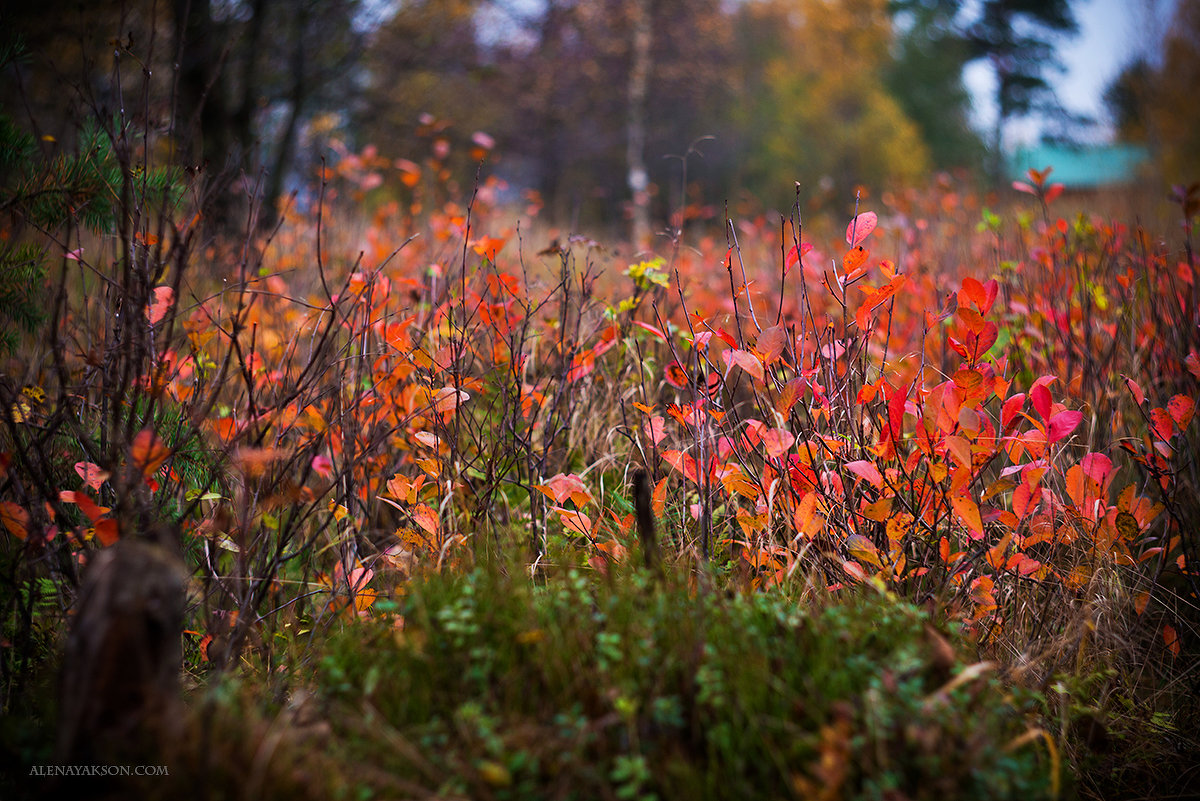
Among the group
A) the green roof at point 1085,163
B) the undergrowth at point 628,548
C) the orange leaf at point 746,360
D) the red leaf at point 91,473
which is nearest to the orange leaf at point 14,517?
the undergrowth at point 628,548

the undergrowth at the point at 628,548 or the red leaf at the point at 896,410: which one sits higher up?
the red leaf at the point at 896,410

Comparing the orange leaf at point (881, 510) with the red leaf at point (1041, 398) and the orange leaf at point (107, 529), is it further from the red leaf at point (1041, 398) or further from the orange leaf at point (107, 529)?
the orange leaf at point (107, 529)

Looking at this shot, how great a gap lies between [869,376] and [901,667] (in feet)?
6.37

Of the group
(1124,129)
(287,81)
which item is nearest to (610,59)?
(287,81)

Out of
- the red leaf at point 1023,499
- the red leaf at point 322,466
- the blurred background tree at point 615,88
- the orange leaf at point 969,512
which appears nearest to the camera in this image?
the orange leaf at point 969,512

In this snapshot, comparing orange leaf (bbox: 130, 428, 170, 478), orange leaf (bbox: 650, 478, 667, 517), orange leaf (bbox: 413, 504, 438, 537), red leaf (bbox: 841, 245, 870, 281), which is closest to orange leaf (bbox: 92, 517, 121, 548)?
orange leaf (bbox: 130, 428, 170, 478)

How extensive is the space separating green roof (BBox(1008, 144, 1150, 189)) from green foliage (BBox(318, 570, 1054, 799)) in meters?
2.62

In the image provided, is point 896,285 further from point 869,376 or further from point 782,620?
point 869,376

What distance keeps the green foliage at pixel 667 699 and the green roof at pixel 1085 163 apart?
2.62 meters

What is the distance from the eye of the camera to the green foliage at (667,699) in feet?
3.66

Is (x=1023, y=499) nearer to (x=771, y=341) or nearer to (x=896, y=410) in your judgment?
(x=896, y=410)

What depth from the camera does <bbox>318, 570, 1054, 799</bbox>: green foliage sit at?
1.12 meters

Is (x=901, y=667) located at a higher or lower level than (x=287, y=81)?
lower

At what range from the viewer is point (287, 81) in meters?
6.80
